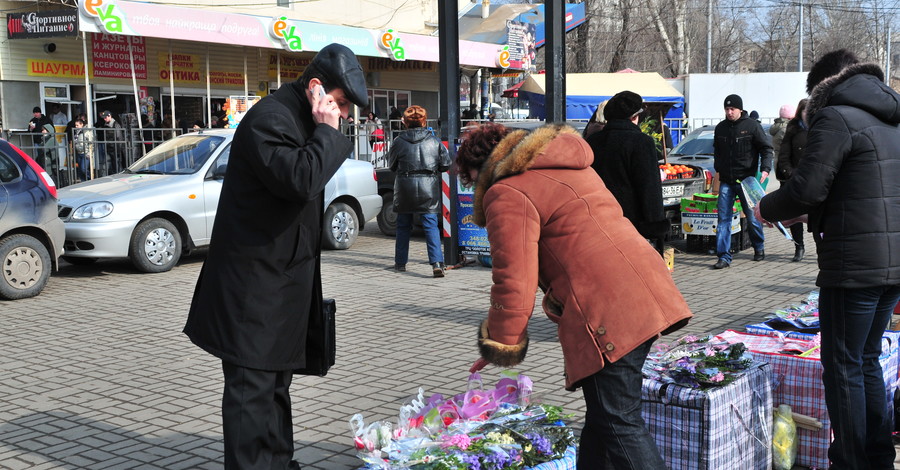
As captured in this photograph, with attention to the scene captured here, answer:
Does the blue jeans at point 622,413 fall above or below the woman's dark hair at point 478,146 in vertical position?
below

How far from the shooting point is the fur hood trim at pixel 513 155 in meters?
3.35

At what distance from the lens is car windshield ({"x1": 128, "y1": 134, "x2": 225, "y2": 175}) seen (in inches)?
466

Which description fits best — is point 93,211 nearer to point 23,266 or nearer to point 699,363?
point 23,266

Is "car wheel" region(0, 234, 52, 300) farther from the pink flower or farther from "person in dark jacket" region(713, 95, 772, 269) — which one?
"person in dark jacket" region(713, 95, 772, 269)

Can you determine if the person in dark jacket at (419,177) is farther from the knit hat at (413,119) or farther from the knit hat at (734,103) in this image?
the knit hat at (734,103)

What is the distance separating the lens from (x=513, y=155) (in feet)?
11.0

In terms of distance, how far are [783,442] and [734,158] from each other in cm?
667

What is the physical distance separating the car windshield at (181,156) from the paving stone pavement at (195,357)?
1353 millimetres

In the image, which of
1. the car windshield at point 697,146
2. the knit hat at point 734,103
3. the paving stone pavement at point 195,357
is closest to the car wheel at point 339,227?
the paving stone pavement at point 195,357

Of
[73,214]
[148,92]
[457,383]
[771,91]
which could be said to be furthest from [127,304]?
→ [771,91]

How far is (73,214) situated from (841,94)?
8.89 metres

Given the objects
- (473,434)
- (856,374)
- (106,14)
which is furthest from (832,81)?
(106,14)

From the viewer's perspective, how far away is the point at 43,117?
65.1 ft

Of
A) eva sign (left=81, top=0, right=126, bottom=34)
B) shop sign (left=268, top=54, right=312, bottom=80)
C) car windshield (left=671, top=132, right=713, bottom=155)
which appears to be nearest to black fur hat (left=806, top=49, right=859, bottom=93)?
car windshield (left=671, top=132, right=713, bottom=155)
